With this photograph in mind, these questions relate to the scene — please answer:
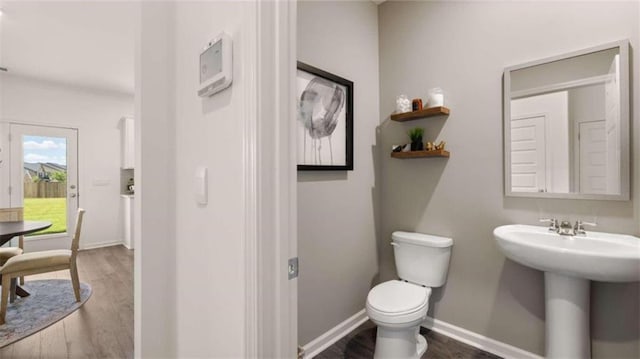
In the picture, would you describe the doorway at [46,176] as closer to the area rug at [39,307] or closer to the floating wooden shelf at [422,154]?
the area rug at [39,307]

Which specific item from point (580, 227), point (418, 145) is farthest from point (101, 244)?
point (580, 227)

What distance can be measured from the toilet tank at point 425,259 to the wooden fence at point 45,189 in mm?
5011

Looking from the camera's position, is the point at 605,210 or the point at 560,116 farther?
the point at 560,116

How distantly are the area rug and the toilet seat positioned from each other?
2532 millimetres

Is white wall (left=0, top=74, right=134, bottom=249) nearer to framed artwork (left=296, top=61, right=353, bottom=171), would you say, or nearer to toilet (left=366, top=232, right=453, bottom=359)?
framed artwork (left=296, top=61, right=353, bottom=171)

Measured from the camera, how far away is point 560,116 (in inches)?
63.7

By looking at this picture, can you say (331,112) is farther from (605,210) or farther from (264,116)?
(605,210)

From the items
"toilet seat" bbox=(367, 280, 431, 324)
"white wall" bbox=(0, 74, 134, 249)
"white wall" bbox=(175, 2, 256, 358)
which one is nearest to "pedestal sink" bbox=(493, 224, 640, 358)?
"toilet seat" bbox=(367, 280, 431, 324)

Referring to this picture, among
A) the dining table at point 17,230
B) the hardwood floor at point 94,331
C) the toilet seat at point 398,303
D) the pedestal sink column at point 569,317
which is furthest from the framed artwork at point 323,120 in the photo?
the dining table at point 17,230

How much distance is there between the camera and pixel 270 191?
72cm

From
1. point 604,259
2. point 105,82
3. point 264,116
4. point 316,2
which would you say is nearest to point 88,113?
point 105,82

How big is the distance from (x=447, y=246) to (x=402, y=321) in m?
0.66

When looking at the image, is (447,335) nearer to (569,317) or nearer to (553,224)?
(569,317)

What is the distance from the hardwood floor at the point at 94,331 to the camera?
6.22 ft
